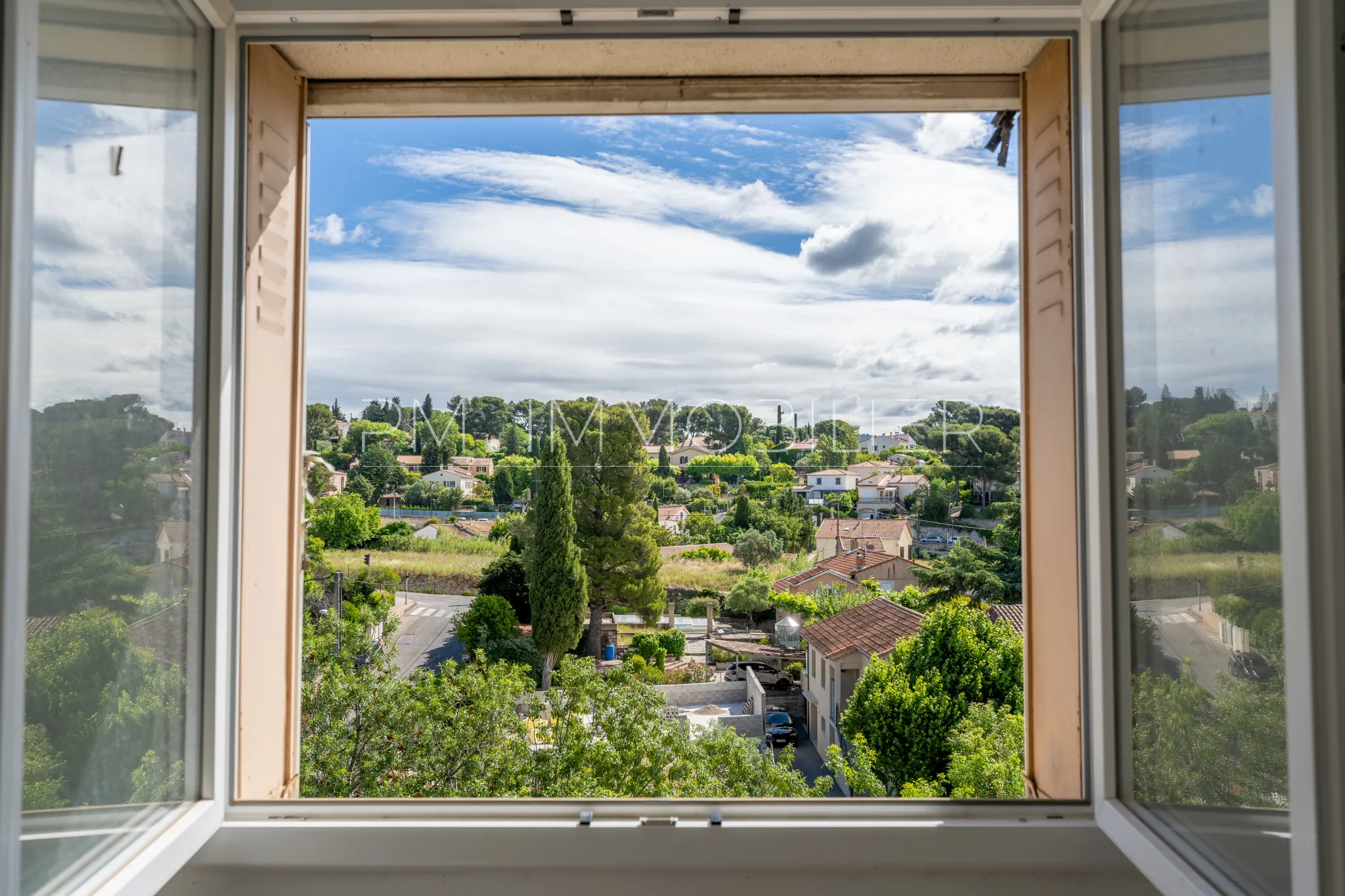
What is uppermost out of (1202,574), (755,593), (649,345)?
(649,345)

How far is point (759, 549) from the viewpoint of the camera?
5.37 feet

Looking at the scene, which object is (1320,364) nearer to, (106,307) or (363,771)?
(106,307)

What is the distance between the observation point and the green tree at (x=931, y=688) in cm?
159

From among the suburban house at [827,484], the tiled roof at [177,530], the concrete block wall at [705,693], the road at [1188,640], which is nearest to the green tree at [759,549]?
the suburban house at [827,484]

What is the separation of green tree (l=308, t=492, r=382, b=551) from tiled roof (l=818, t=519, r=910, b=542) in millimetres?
927

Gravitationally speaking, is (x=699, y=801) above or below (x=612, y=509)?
below

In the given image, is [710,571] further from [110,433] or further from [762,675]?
[110,433]

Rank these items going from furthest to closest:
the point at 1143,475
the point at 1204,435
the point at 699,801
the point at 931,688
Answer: the point at 931,688 → the point at 699,801 → the point at 1143,475 → the point at 1204,435

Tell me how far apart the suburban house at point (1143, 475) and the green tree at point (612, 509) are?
0.85 m

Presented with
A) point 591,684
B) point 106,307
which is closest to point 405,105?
point 106,307

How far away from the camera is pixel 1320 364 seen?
0.84 meters

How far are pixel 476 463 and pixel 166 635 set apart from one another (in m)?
0.61

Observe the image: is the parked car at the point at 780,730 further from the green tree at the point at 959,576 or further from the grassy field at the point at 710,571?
the green tree at the point at 959,576

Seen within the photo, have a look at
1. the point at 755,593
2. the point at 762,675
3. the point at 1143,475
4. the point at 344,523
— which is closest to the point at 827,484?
the point at 755,593
